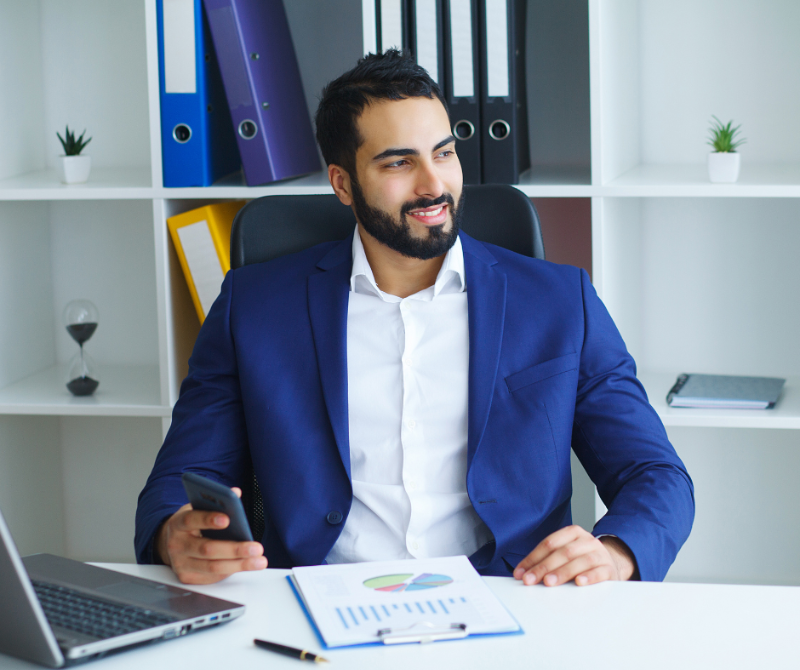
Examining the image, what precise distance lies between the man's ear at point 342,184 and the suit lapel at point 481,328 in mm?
216

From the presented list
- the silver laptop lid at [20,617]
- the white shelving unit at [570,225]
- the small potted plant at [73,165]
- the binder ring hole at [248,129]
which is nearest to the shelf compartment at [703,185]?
the white shelving unit at [570,225]

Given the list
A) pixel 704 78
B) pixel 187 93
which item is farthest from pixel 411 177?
pixel 704 78

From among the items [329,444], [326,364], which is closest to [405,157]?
[326,364]

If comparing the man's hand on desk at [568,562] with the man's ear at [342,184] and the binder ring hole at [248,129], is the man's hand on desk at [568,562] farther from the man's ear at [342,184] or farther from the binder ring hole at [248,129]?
the binder ring hole at [248,129]

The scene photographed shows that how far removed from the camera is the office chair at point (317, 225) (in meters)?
1.44

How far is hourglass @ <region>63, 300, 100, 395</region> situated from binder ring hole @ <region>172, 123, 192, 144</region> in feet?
1.61

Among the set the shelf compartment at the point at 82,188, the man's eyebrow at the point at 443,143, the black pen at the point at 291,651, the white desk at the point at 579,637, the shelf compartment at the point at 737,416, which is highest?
the man's eyebrow at the point at 443,143

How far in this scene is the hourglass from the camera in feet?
6.64

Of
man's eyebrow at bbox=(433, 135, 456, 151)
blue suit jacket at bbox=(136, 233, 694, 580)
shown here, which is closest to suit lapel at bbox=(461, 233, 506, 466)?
blue suit jacket at bbox=(136, 233, 694, 580)

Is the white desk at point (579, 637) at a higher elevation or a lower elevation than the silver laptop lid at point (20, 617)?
lower

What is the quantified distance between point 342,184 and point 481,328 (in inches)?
15.2

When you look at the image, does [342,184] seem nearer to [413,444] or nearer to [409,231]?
[409,231]

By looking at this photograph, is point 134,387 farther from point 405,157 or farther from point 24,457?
point 405,157

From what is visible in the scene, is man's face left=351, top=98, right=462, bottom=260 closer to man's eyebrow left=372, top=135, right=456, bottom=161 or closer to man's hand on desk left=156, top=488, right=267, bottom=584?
man's eyebrow left=372, top=135, right=456, bottom=161
